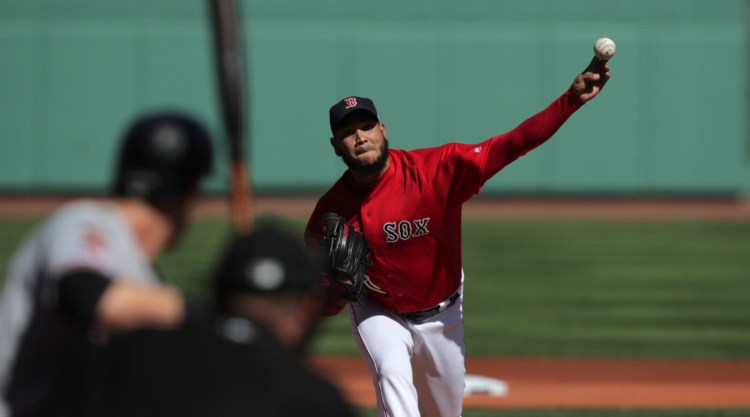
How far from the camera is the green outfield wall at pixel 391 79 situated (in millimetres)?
29203

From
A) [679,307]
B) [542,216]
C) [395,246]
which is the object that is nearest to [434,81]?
[542,216]

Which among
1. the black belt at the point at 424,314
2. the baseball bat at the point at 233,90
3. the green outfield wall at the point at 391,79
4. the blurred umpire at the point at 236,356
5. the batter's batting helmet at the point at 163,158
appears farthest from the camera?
the green outfield wall at the point at 391,79

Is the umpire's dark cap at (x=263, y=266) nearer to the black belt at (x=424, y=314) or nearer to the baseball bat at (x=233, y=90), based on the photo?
the baseball bat at (x=233, y=90)

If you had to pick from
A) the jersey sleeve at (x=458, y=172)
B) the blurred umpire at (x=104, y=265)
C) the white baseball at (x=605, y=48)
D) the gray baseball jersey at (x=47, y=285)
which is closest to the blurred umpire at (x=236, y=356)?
the blurred umpire at (x=104, y=265)

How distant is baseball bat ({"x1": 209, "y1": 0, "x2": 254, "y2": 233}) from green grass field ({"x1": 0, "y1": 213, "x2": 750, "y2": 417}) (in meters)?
2.33

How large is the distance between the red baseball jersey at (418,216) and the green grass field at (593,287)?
6.48 feet

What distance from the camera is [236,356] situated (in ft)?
8.12

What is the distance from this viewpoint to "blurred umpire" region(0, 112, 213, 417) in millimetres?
2986

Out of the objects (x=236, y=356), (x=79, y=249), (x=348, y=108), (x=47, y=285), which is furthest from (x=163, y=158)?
(x=348, y=108)

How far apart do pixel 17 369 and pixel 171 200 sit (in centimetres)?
59

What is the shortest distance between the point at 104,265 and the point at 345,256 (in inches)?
126

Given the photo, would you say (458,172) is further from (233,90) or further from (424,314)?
(233,90)

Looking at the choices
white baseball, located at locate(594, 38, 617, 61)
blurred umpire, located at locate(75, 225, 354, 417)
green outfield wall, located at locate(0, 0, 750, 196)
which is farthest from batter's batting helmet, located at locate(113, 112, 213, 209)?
green outfield wall, located at locate(0, 0, 750, 196)

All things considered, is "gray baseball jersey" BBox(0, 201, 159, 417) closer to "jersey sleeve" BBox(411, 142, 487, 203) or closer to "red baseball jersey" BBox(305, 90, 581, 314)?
"red baseball jersey" BBox(305, 90, 581, 314)
